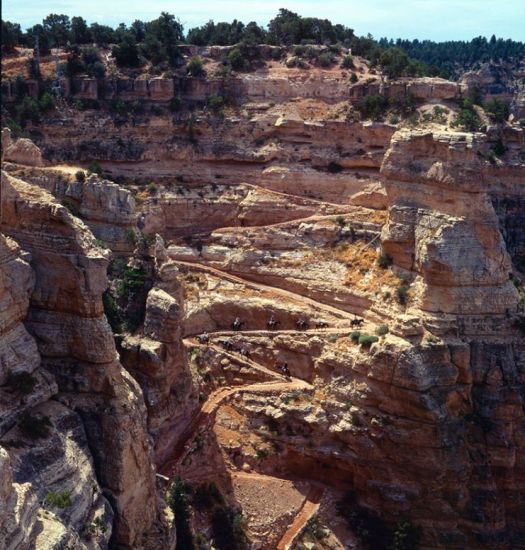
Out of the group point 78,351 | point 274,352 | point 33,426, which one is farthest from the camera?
point 274,352

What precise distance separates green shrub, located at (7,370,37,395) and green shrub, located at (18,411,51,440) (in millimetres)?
815

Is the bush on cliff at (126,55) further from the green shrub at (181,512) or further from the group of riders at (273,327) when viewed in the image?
the green shrub at (181,512)

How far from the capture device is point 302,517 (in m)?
43.2

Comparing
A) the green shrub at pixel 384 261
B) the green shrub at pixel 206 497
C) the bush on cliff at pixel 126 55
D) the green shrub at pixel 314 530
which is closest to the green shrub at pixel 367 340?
the green shrub at pixel 384 261

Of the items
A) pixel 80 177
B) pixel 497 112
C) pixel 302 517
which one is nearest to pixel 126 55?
pixel 80 177

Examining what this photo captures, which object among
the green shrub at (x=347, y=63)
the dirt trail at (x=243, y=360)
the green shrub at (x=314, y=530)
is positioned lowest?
the green shrub at (x=314, y=530)

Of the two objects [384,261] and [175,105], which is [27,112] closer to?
[175,105]

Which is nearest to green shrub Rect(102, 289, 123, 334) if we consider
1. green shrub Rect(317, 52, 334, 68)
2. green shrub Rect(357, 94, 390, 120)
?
green shrub Rect(357, 94, 390, 120)

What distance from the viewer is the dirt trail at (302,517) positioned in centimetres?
4162

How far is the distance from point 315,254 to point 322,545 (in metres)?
18.4

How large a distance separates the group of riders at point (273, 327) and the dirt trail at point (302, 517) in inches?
260

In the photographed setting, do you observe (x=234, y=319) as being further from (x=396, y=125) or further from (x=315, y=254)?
(x=396, y=125)

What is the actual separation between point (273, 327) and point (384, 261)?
24.5ft

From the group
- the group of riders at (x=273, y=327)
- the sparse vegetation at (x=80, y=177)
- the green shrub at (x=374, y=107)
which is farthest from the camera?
the green shrub at (x=374, y=107)
